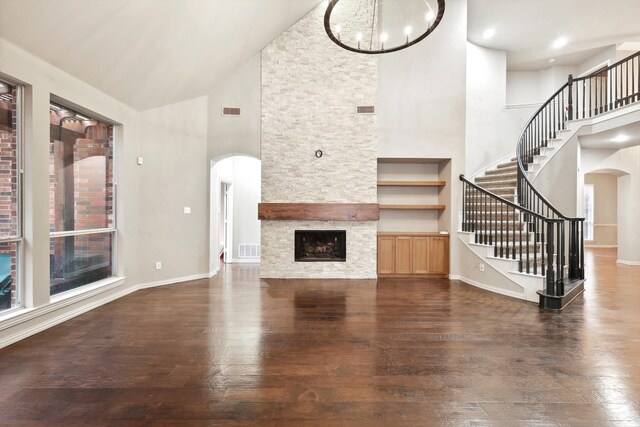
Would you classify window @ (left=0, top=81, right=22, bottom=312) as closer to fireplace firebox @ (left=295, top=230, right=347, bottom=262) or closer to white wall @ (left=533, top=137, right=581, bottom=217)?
fireplace firebox @ (left=295, top=230, right=347, bottom=262)

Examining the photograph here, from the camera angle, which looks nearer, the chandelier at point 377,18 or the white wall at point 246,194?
the chandelier at point 377,18

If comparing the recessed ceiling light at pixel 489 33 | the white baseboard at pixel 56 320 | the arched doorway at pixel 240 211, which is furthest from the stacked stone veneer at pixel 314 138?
the recessed ceiling light at pixel 489 33

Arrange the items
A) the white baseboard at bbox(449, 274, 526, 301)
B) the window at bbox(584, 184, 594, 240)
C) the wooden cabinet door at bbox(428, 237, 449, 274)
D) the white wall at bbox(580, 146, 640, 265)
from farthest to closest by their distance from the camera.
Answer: the window at bbox(584, 184, 594, 240), the white wall at bbox(580, 146, 640, 265), the wooden cabinet door at bbox(428, 237, 449, 274), the white baseboard at bbox(449, 274, 526, 301)

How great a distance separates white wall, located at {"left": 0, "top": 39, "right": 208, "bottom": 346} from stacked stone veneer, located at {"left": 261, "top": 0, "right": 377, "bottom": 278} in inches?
52.0

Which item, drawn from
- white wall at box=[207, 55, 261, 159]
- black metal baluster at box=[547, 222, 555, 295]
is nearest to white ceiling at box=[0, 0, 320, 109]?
white wall at box=[207, 55, 261, 159]

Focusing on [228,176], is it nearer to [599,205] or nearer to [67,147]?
[67,147]

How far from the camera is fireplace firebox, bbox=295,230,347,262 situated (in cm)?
596

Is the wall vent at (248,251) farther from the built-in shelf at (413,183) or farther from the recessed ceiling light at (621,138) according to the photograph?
the recessed ceiling light at (621,138)

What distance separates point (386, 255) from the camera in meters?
6.06

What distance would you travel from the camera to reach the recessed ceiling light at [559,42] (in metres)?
7.59

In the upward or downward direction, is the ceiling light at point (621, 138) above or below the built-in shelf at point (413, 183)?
above

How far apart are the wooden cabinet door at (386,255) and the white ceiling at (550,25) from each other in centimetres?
534

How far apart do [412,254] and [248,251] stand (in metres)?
3.94

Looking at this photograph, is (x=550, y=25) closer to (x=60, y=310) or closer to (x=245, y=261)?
(x=245, y=261)
